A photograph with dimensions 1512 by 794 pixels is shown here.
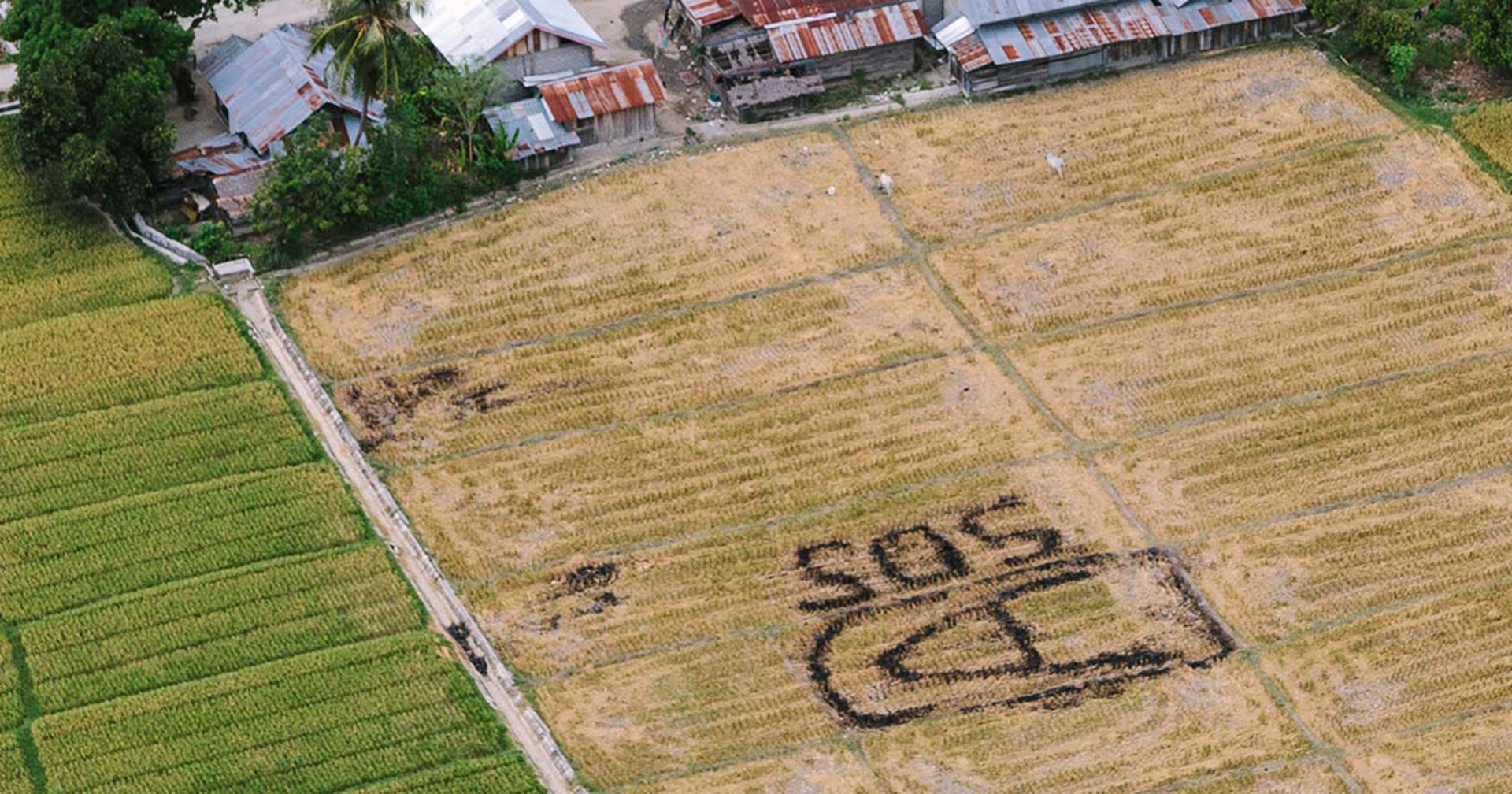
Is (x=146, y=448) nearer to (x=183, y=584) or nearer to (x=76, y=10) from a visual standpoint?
(x=183, y=584)

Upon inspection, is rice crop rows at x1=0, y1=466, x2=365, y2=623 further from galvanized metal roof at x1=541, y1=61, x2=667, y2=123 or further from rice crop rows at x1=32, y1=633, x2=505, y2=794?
galvanized metal roof at x1=541, y1=61, x2=667, y2=123

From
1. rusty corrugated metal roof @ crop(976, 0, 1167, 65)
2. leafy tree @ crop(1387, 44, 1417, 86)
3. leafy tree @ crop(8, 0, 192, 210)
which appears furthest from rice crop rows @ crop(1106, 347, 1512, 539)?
leafy tree @ crop(8, 0, 192, 210)

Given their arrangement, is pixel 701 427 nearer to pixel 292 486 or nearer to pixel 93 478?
pixel 292 486

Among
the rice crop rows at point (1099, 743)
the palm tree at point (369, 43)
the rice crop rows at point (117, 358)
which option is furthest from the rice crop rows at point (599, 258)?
the rice crop rows at point (1099, 743)

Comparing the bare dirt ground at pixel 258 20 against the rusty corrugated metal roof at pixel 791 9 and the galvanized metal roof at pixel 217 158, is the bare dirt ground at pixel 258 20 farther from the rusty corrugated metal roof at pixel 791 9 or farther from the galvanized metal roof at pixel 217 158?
the rusty corrugated metal roof at pixel 791 9

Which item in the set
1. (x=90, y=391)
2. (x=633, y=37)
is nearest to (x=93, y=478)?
(x=90, y=391)
